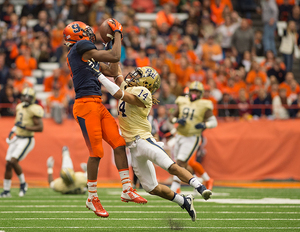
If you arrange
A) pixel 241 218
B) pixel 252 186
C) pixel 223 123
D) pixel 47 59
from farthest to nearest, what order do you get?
pixel 47 59 < pixel 223 123 < pixel 252 186 < pixel 241 218

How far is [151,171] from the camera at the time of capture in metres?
5.11

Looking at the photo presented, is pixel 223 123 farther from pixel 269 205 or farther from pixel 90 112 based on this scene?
pixel 90 112

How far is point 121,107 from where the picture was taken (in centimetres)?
518

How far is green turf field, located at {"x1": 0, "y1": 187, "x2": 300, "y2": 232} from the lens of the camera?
195 inches

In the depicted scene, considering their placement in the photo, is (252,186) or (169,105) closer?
(252,186)

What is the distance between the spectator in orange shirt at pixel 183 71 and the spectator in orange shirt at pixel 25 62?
3952 mm

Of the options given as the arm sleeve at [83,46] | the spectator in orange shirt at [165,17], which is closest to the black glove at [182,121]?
the arm sleeve at [83,46]

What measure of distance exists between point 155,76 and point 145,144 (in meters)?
0.76

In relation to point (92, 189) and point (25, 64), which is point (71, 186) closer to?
point (92, 189)

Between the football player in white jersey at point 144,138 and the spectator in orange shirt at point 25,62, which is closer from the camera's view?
the football player in white jersey at point 144,138

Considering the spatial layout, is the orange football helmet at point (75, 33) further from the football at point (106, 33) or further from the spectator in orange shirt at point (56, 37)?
the spectator in orange shirt at point (56, 37)

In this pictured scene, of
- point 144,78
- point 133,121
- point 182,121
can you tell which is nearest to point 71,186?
point 182,121

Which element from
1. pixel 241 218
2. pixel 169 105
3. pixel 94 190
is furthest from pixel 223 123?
pixel 94 190

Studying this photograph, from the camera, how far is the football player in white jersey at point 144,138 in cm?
493
